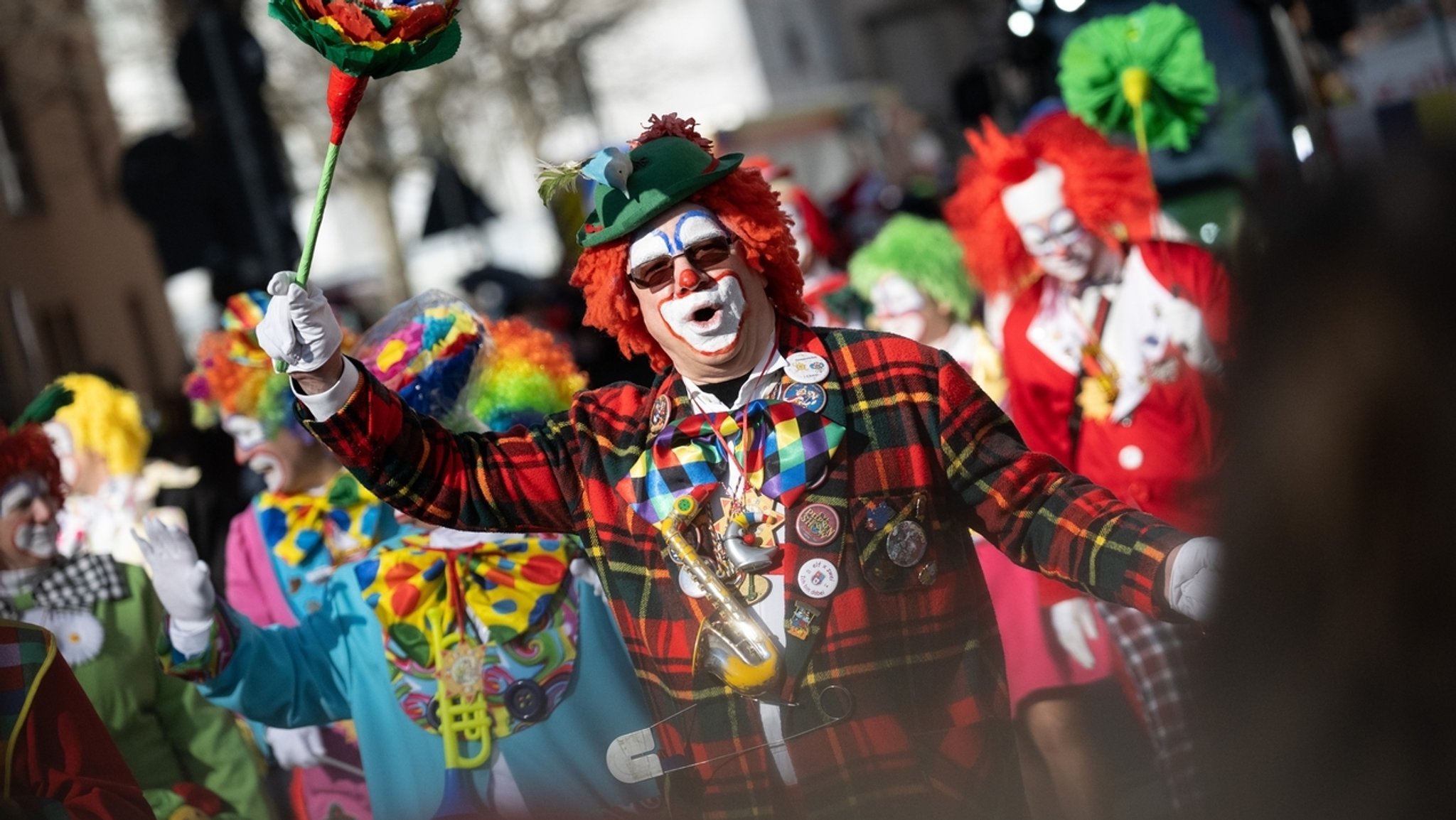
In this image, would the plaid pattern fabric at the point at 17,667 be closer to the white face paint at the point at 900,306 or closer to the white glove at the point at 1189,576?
the white glove at the point at 1189,576

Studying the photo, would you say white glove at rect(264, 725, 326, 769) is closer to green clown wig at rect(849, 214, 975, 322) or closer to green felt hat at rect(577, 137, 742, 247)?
green felt hat at rect(577, 137, 742, 247)

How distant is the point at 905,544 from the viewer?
281 cm

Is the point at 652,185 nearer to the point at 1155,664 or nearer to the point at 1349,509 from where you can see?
the point at 1349,509

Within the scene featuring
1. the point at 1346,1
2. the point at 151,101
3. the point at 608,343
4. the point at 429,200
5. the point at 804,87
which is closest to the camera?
the point at 1346,1

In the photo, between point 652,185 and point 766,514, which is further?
point 652,185

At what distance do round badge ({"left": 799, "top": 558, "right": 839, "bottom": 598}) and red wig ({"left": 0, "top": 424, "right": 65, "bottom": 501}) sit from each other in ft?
8.08

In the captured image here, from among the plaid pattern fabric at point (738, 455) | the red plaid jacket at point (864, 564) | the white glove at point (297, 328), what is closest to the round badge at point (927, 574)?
the red plaid jacket at point (864, 564)

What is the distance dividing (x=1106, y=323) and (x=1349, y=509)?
3.76 m

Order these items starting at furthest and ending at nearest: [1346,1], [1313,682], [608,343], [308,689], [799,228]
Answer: [608,343] < [1346,1] < [799,228] < [308,689] < [1313,682]

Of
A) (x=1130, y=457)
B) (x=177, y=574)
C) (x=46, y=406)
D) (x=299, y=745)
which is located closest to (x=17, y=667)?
(x=177, y=574)

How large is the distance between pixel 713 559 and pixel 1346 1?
25.6 ft

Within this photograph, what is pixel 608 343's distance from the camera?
1161 centimetres

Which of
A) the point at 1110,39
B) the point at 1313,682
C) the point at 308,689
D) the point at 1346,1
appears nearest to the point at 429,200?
the point at 1346,1

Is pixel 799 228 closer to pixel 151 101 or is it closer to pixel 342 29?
pixel 342 29
